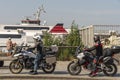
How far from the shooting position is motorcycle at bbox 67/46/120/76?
1608 centimetres

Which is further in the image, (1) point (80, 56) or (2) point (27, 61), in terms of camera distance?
(2) point (27, 61)

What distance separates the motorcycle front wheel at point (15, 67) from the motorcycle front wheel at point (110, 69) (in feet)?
11.3

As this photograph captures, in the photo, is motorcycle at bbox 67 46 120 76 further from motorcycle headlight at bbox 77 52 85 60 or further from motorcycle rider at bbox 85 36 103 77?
motorcycle rider at bbox 85 36 103 77

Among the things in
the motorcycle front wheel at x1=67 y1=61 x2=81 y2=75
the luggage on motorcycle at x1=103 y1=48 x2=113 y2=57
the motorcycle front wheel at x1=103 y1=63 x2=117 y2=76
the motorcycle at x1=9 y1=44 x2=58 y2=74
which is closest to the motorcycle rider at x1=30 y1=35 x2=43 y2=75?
the motorcycle at x1=9 y1=44 x2=58 y2=74

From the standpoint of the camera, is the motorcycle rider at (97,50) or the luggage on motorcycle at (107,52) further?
the luggage on motorcycle at (107,52)

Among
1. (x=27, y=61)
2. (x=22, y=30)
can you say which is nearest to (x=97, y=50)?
(x=27, y=61)

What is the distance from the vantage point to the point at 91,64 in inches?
641

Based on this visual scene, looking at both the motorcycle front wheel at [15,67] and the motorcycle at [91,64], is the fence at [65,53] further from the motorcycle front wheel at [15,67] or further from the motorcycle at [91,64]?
the motorcycle at [91,64]

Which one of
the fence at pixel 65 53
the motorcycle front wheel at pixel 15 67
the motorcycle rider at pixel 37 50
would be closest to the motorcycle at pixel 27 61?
the motorcycle front wheel at pixel 15 67

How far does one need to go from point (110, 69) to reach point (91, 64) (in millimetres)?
774

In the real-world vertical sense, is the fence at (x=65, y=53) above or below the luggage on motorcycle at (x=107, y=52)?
above

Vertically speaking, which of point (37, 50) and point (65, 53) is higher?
point (65, 53)

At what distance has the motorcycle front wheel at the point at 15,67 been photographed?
16844mm

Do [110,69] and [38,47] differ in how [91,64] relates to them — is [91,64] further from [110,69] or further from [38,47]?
[38,47]
